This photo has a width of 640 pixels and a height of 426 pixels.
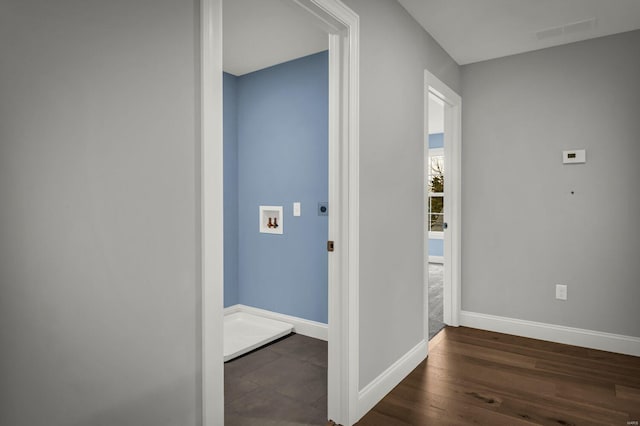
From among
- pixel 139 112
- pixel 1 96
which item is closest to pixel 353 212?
pixel 139 112

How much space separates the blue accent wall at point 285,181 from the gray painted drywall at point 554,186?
1496 mm

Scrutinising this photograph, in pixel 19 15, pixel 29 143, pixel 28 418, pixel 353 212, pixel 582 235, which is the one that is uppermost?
pixel 19 15

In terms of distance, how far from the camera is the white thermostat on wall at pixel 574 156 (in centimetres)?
318

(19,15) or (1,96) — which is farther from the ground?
(19,15)

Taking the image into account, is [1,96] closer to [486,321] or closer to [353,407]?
[353,407]

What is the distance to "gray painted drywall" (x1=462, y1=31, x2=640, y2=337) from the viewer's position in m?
3.04

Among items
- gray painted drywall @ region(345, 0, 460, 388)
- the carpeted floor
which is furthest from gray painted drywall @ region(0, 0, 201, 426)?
the carpeted floor

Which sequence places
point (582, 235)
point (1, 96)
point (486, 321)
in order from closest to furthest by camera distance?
point (1, 96)
point (582, 235)
point (486, 321)

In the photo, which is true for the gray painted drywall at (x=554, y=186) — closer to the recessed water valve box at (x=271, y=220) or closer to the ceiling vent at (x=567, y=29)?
the ceiling vent at (x=567, y=29)

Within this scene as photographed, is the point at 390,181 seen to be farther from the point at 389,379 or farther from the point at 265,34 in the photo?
the point at 265,34

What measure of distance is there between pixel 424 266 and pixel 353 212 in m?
1.17

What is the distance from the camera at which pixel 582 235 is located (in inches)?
126

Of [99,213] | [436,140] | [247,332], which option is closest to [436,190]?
[436,140]

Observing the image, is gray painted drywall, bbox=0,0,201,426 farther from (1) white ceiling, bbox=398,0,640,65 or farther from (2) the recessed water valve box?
(2) the recessed water valve box
